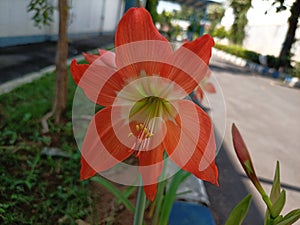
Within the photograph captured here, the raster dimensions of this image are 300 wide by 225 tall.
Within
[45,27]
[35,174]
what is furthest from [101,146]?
[45,27]

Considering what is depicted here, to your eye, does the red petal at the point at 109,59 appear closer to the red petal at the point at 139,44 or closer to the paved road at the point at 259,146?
the red petal at the point at 139,44

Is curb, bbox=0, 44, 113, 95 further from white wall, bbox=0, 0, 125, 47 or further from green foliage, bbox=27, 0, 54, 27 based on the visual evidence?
green foliage, bbox=27, 0, 54, 27

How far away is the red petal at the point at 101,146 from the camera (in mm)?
479

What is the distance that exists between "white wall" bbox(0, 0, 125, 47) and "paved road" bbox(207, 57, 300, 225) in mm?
1541

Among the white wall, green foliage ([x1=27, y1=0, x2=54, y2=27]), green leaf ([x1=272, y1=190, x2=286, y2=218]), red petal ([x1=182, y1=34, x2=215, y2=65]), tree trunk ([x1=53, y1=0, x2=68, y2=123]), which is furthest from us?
the white wall

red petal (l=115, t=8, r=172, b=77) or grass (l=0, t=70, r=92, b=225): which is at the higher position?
red petal (l=115, t=8, r=172, b=77)

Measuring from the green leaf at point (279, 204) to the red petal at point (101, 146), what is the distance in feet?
1.04

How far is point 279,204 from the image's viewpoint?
1.80 feet

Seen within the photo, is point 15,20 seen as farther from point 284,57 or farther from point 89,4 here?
point 284,57

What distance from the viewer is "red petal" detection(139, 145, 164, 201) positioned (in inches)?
19.2

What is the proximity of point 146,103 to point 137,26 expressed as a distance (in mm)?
187

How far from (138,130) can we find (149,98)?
0.07 m

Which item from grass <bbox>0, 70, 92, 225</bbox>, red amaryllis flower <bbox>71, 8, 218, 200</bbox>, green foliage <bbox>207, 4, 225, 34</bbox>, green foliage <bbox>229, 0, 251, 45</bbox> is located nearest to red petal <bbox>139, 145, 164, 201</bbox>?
red amaryllis flower <bbox>71, 8, 218, 200</bbox>

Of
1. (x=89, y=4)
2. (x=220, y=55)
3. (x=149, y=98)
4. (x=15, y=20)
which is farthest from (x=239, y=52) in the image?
(x=149, y=98)
